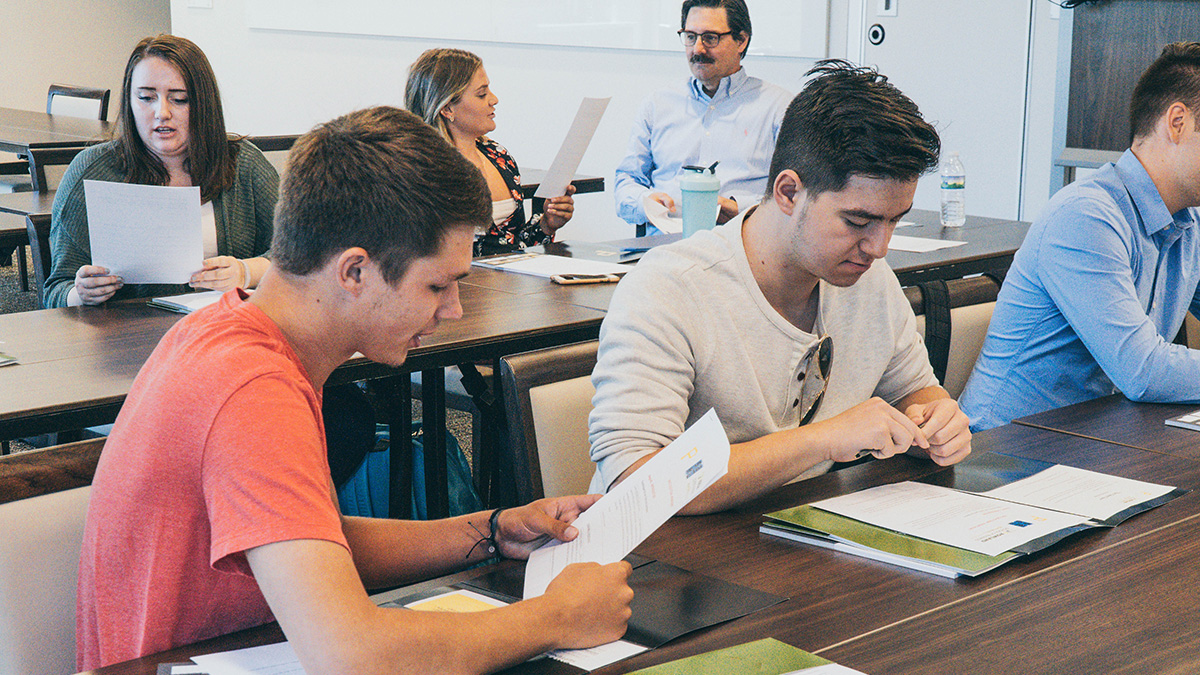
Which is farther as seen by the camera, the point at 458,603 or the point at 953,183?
the point at 953,183

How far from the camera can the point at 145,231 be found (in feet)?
7.20

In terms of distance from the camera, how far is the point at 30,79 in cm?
812

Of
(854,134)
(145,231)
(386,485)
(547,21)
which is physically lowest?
(386,485)

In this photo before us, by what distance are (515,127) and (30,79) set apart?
4177 mm

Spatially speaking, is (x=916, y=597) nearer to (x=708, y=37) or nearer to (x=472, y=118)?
(x=472, y=118)

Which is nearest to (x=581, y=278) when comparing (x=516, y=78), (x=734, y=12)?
(x=734, y=12)

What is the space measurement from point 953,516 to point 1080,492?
20 cm

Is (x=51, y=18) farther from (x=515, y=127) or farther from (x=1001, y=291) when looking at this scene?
(x=1001, y=291)

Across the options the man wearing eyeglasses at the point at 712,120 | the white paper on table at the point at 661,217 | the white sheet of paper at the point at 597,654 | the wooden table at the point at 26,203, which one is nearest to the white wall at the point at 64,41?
the wooden table at the point at 26,203

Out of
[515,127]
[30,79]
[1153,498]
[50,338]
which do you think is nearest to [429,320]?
[1153,498]

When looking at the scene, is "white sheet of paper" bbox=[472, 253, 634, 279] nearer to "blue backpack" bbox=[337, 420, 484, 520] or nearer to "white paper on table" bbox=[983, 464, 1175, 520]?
"blue backpack" bbox=[337, 420, 484, 520]

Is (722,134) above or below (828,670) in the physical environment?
above

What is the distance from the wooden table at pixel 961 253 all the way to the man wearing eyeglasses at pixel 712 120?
0.62 meters

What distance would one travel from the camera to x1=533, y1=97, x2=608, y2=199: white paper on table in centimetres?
298
